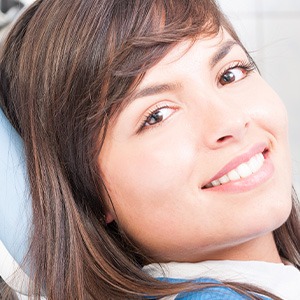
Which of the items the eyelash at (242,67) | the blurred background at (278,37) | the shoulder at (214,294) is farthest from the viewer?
the blurred background at (278,37)

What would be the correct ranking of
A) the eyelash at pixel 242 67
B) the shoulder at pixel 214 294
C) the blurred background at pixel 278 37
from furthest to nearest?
the blurred background at pixel 278 37
the eyelash at pixel 242 67
the shoulder at pixel 214 294

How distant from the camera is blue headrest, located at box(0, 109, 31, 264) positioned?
1.10m

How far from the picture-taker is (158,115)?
1034 mm

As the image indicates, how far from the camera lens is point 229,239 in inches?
40.8

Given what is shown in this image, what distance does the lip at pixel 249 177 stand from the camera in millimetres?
1015

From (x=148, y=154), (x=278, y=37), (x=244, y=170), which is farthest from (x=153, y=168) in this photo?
(x=278, y=37)

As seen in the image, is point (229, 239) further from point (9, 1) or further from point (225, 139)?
point (9, 1)

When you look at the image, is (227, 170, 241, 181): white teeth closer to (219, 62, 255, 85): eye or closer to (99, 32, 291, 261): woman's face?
(99, 32, 291, 261): woman's face

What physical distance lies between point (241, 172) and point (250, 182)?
0.8 inches

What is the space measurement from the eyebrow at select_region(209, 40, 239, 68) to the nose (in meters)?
Result: 0.07

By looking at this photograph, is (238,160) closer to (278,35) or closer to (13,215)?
(13,215)

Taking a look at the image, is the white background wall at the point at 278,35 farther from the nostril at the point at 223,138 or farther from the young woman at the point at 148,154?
the nostril at the point at 223,138

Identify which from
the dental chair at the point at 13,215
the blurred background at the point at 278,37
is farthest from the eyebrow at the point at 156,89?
the blurred background at the point at 278,37

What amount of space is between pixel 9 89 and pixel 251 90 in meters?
0.37
